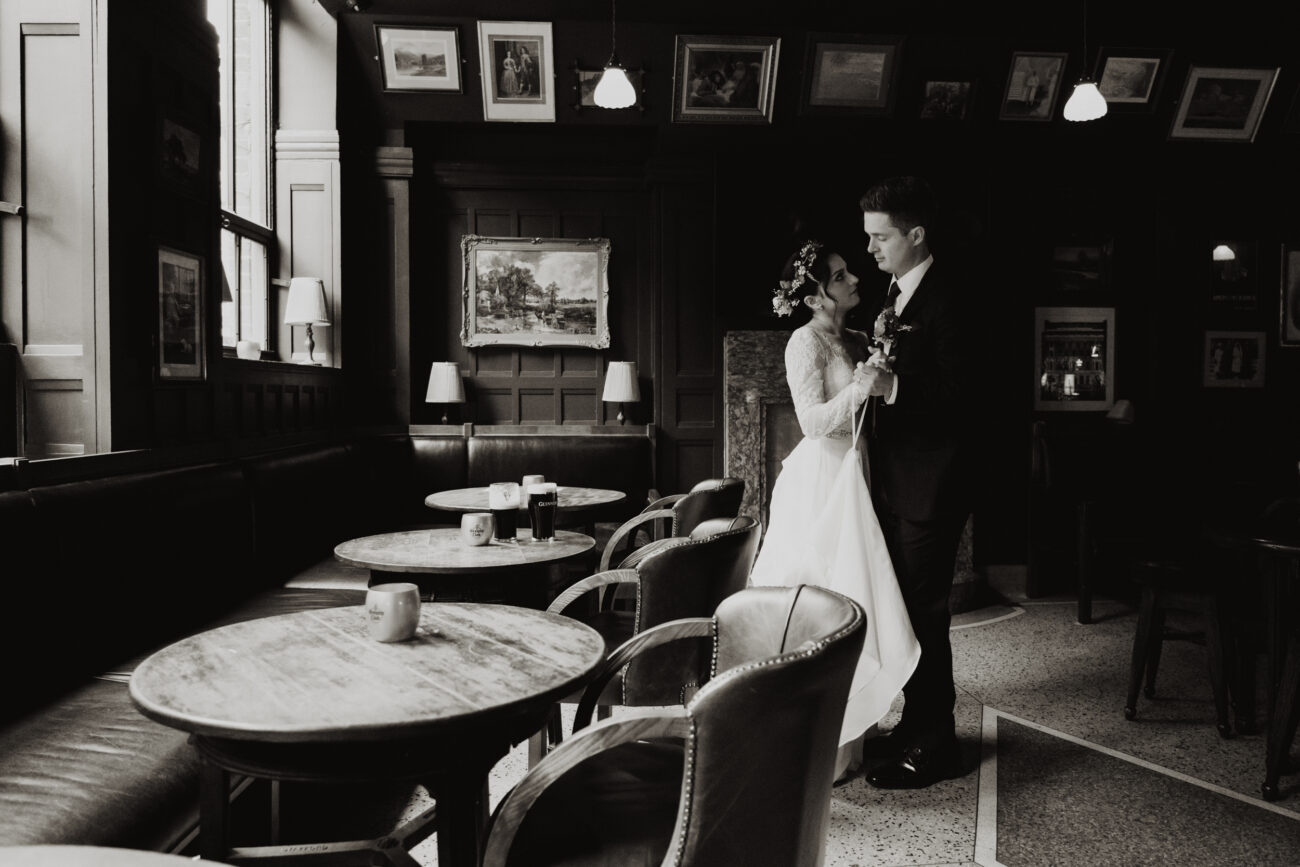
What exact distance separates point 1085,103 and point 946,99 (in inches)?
52.6

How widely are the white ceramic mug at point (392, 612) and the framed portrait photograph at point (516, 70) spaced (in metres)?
5.10

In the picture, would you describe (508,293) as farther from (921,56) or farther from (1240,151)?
(1240,151)

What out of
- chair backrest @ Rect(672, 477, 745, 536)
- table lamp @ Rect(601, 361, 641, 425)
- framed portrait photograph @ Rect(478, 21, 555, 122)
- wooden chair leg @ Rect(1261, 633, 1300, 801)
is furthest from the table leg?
framed portrait photograph @ Rect(478, 21, 555, 122)

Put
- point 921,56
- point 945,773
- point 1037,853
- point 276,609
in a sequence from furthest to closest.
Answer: point 921,56 → point 276,609 → point 945,773 → point 1037,853

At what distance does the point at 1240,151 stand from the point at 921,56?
103 inches

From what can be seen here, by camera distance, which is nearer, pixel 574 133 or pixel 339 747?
pixel 339 747

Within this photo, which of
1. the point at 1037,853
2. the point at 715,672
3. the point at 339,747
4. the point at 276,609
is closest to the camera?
the point at 339,747

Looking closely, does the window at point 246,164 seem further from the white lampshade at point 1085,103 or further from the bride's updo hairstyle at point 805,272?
the white lampshade at point 1085,103

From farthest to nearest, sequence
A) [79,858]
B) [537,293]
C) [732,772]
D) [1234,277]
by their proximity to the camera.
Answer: [537,293]
[1234,277]
[732,772]
[79,858]

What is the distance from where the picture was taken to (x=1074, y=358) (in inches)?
251

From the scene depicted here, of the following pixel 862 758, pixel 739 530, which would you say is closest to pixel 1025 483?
pixel 862 758

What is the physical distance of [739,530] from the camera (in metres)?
2.21

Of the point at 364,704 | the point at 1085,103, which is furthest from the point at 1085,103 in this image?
the point at 364,704

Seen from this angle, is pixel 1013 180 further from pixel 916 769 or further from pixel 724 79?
pixel 916 769
